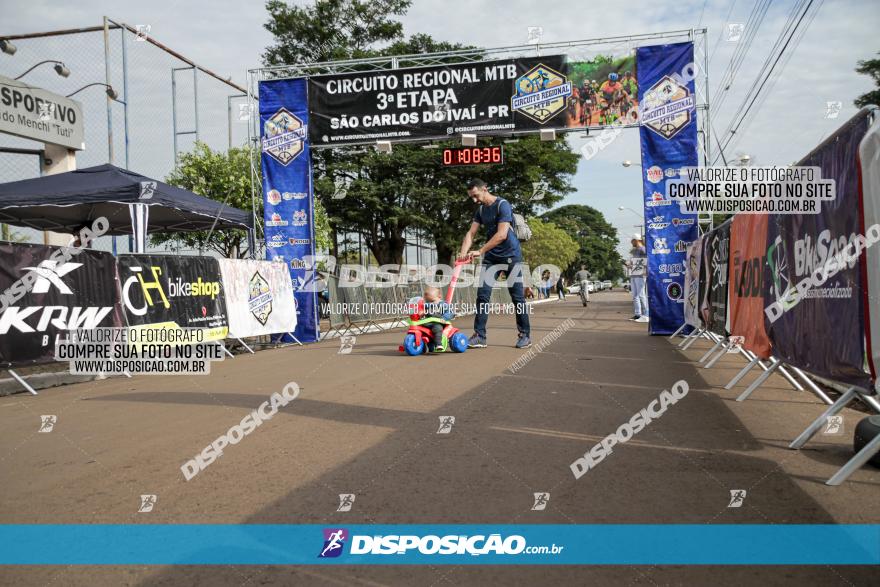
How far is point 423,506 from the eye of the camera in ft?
10.1

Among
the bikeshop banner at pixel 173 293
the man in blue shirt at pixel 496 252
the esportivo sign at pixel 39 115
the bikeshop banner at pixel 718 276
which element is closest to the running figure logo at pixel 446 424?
the bikeshop banner at pixel 718 276

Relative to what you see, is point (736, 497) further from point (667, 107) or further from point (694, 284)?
point (667, 107)

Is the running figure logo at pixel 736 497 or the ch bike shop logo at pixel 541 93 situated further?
the ch bike shop logo at pixel 541 93

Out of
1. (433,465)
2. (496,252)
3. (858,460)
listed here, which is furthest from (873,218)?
(496,252)

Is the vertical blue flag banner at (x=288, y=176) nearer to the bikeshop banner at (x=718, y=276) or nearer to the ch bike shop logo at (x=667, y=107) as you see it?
the ch bike shop logo at (x=667, y=107)

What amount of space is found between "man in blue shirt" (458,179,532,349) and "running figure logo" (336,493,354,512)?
6.83m

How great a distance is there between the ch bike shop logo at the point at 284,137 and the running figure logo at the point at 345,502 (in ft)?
45.8

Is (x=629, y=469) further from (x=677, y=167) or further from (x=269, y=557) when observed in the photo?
(x=677, y=167)

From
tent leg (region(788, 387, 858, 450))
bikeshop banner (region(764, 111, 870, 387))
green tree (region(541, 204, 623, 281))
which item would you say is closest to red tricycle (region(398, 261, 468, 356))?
bikeshop banner (region(764, 111, 870, 387))

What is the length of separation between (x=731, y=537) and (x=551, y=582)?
0.89 meters

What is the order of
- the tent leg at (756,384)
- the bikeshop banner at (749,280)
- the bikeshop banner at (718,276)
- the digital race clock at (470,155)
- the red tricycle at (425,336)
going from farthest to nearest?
the digital race clock at (470,155) < the red tricycle at (425,336) < the bikeshop banner at (718,276) < the bikeshop banner at (749,280) < the tent leg at (756,384)

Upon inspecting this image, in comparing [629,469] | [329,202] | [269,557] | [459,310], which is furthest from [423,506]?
[329,202]

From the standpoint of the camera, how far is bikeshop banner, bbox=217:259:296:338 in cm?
1229

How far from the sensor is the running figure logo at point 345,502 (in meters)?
3.08
